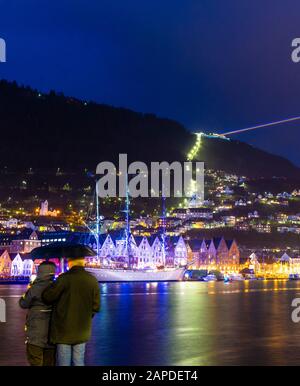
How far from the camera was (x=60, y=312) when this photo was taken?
21.5 feet

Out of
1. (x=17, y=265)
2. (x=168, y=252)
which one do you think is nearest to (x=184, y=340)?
(x=17, y=265)

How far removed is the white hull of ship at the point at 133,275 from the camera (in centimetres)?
8181

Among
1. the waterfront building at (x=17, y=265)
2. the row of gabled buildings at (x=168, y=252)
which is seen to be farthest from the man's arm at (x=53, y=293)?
the waterfront building at (x=17, y=265)

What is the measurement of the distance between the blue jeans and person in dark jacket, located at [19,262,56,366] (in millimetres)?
139

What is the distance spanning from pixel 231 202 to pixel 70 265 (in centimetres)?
16485

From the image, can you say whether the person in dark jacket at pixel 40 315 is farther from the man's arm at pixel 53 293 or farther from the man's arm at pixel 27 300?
the man's arm at pixel 53 293

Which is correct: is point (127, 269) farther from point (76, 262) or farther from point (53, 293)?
point (53, 293)

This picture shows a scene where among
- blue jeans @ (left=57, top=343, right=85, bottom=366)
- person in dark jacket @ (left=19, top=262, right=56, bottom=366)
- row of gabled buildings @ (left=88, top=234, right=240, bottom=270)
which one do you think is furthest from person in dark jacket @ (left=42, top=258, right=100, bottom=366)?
row of gabled buildings @ (left=88, top=234, right=240, bottom=270)

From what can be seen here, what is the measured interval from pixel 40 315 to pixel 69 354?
0.45m

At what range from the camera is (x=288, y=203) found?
180375 millimetres

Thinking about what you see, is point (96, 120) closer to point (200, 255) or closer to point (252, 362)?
point (200, 255)

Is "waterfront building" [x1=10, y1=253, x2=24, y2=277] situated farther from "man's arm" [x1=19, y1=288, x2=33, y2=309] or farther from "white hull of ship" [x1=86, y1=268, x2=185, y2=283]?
"man's arm" [x1=19, y1=288, x2=33, y2=309]

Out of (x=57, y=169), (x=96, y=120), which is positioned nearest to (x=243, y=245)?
(x=57, y=169)

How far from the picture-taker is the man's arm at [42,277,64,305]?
6500 millimetres
